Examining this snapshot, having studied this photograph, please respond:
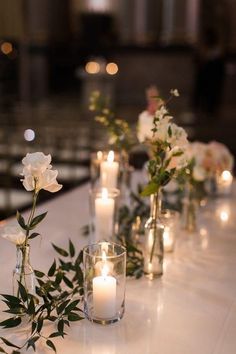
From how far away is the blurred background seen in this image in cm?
919

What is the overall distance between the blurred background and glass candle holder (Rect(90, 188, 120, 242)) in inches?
260

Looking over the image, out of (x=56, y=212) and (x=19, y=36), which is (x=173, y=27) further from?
(x=56, y=212)

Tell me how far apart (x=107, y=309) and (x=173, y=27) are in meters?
9.20

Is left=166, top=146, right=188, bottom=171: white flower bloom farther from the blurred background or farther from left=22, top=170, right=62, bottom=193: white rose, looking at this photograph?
the blurred background

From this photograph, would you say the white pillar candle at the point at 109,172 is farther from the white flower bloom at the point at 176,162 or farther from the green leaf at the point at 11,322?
the green leaf at the point at 11,322

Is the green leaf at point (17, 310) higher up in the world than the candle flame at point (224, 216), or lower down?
lower down

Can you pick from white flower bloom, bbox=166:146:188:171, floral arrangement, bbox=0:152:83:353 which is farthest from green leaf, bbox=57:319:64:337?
white flower bloom, bbox=166:146:188:171

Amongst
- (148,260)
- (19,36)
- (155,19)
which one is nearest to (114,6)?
(155,19)

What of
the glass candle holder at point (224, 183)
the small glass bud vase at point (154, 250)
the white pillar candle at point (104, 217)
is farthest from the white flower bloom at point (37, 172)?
the glass candle holder at point (224, 183)

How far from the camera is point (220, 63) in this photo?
920 centimetres

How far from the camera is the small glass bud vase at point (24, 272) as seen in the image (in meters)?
1.23

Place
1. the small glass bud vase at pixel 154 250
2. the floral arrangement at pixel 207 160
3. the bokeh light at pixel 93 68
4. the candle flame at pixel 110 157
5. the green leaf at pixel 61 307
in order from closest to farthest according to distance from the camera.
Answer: the green leaf at pixel 61 307 → the small glass bud vase at pixel 154 250 → the candle flame at pixel 110 157 → the floral arrangement at pixel 207 160 → the bokeh light at pixel 93 68

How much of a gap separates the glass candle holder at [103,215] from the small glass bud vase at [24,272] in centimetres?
48

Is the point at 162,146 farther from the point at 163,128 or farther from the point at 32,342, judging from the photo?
the point at 32,342
